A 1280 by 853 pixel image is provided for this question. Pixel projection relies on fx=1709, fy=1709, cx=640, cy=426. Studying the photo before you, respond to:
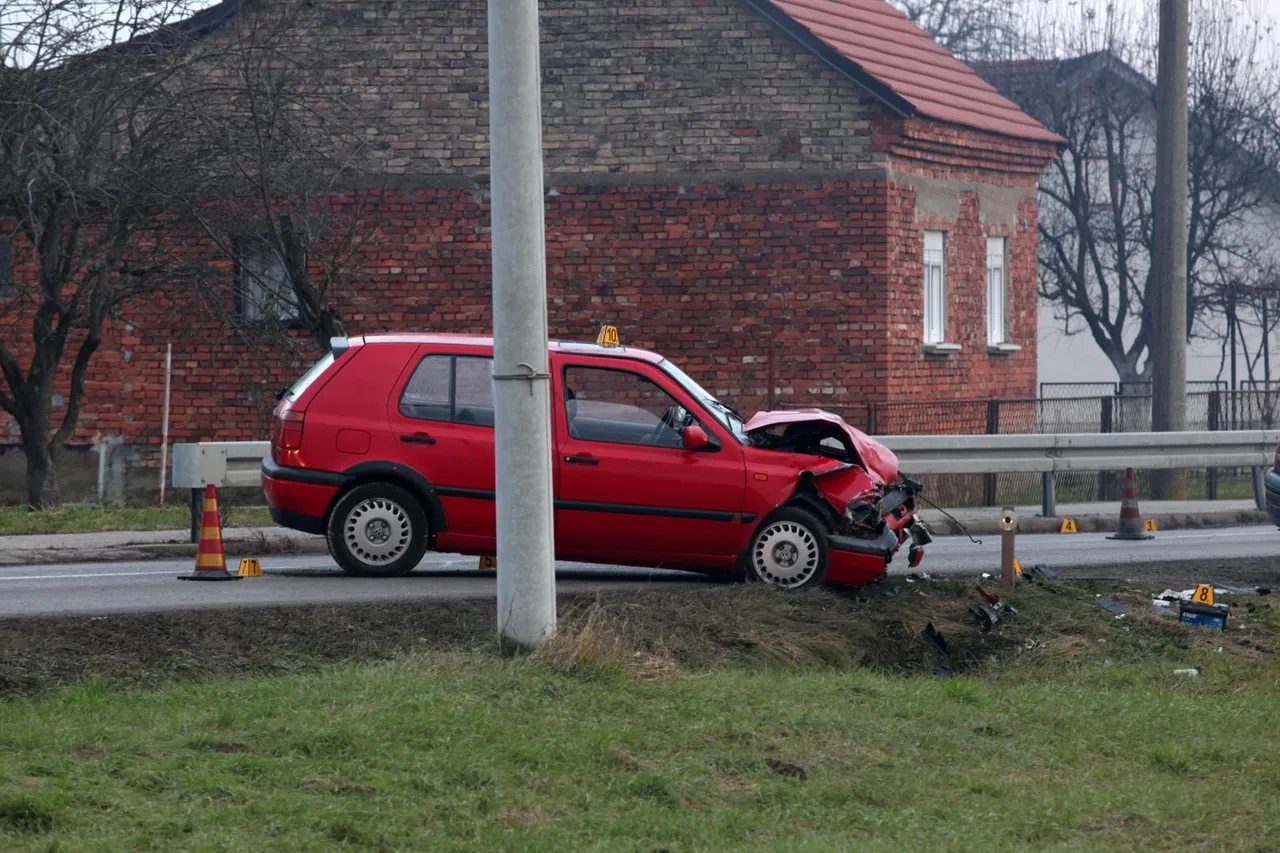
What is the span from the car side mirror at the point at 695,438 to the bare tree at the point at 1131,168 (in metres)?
26.8

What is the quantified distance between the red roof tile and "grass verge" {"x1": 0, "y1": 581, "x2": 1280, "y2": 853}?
13.2 metres

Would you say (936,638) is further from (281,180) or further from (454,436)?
(281,180)

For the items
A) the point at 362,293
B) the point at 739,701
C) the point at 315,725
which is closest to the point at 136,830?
the point at 315,725

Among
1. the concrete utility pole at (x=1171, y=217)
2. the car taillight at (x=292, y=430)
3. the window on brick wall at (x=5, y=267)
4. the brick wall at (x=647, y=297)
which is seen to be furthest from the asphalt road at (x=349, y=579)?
the window on brick wall at (x=5, y=267)

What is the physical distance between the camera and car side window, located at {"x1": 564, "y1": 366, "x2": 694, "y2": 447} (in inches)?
450

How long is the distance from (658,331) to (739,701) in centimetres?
1418

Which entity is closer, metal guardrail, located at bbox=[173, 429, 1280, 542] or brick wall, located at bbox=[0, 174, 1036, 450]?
metal guardrail, located at bbox=[173, 429, 1280, 542]

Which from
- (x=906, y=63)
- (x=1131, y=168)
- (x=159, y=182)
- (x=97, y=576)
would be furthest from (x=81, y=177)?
(x=1131, y=168)

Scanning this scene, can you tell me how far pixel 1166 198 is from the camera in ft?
66.4

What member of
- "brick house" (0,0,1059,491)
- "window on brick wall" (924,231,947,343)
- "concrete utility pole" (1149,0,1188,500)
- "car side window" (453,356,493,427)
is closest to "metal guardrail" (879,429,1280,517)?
"concrete utility pole" (1149,0,1188,500)

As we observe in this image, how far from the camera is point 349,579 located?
38.0ft

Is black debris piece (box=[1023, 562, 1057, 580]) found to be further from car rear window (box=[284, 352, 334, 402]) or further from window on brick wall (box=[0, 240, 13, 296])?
window on brick wall (box=[0, 240, 13, 296])

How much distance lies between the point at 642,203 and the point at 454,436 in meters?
10.3

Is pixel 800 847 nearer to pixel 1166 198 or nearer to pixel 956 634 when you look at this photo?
pixel 956 634
